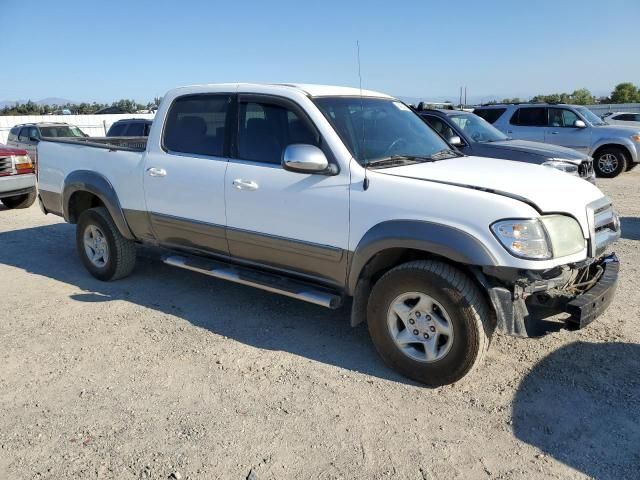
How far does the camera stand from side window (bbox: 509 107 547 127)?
44.4ft

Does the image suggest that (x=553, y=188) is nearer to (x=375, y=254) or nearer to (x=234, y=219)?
(x=375, y=254)

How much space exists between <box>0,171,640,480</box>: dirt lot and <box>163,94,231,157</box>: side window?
1476mm

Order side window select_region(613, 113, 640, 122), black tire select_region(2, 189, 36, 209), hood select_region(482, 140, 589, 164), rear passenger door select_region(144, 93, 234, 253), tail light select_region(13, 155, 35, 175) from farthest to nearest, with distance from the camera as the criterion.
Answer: side window select_region(613, 113, 640, 122)
black tire select_region(2, 189, 36, 209)
tail light select_region(13, 155, 35, 175)
hood select_region(482, 140, 589, 164)
rear passenger door select_region(144, 93, 234, 253)

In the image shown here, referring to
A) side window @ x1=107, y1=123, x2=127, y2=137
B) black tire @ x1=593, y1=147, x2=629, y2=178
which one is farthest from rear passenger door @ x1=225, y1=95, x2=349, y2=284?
black tire @ x1=593, y1=147, x2=629, y2=178

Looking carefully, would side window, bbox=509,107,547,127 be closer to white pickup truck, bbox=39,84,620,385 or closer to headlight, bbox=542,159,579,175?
headlight, bbox=542,159,579,175

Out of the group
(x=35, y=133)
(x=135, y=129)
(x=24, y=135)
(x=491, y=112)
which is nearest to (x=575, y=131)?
(x=491, y=112)

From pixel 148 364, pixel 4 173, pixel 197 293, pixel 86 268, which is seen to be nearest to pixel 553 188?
pixel 148 364

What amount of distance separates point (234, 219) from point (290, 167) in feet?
2.78

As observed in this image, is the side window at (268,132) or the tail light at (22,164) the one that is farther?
the tail light at (22,164)

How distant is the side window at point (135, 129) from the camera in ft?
42.4

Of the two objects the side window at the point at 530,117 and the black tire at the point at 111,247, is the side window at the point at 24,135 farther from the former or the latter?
the side window at the point at 530,117

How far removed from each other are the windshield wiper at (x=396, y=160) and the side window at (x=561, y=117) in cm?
1073

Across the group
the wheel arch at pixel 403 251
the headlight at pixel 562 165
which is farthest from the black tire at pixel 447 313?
the headlight at pixel 562 165

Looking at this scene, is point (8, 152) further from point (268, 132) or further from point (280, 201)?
point (280, 201)
